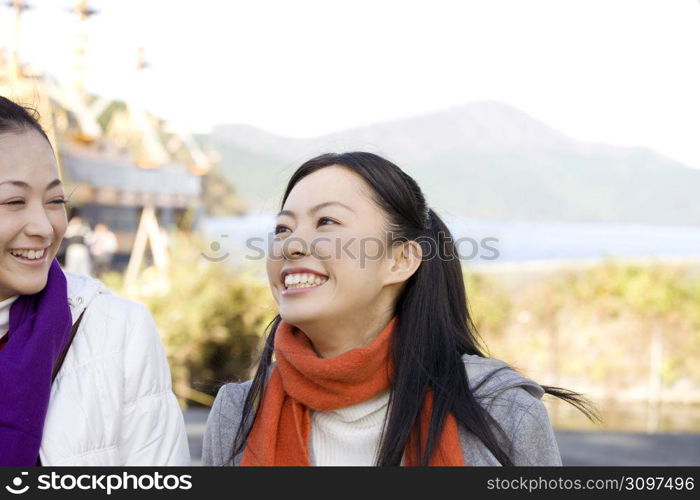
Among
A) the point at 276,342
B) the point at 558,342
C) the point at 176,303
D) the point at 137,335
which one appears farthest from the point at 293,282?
the point at 558,342

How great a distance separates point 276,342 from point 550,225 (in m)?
25.7

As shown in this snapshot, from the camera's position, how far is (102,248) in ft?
37.9

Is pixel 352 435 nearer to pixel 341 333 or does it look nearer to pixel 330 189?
pixel 341 333

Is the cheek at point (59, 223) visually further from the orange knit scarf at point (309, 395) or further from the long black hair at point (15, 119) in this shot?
the orange knit scarf at point (309, 395)

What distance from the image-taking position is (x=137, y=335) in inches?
77.4

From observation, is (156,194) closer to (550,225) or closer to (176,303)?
(176,303)

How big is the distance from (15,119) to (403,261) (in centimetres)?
99

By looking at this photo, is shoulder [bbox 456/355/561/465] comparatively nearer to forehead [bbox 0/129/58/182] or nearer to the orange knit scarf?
the orange knit scarf

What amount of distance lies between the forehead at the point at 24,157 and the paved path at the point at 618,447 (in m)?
3.96

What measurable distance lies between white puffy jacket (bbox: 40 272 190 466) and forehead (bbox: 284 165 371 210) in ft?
1.55

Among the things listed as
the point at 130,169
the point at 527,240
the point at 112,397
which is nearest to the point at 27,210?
the point at 112,397

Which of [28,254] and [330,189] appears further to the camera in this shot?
[330,189]

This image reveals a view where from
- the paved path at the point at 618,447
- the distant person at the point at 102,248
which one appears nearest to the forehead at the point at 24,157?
the paved path at the point at 618,447

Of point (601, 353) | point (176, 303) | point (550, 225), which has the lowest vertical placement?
point (550, 225)
